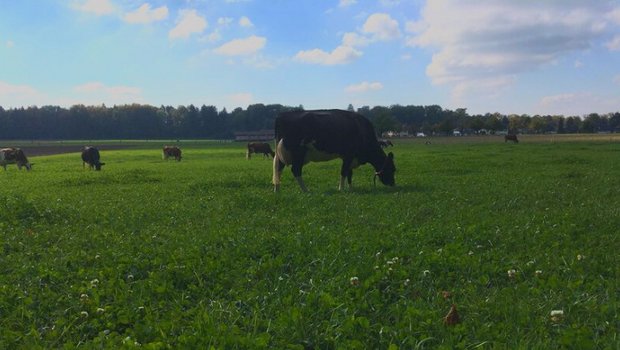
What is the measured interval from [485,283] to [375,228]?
10.8 ft

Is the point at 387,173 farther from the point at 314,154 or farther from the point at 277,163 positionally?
the point at 277,163

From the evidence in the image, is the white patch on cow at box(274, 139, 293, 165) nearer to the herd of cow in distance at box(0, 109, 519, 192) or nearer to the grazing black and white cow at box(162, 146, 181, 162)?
the herd of cow in distance at box(0, 109, 519, 192)

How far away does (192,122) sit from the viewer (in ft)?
599

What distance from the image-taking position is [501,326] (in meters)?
4.38

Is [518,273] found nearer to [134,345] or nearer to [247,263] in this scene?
[247,263]

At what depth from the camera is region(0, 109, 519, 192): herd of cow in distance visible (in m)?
16.7

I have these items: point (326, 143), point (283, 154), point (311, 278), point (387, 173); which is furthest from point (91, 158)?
point (311, 278)

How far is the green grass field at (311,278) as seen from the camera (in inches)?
169

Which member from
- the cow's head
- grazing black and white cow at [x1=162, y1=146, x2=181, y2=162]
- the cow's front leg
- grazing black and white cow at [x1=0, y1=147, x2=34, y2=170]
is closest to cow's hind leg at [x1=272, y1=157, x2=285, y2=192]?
the cow's front leg

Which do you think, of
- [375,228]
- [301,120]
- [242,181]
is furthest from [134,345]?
[242,181]

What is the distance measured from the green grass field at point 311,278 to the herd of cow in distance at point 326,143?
5904 millimetres

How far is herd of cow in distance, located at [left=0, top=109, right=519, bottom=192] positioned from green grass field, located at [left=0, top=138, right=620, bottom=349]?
19.4 ft

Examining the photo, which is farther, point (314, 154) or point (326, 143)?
point (314, 154)

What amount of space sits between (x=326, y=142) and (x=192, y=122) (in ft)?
565
